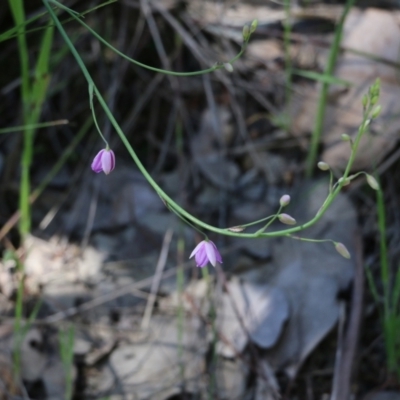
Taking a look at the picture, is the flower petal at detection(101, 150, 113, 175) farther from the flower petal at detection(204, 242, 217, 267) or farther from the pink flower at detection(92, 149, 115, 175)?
the flower petal at detection(204, 242, 217, 267)

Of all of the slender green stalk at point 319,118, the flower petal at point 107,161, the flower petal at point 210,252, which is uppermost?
the slender green stalk at point 319,118

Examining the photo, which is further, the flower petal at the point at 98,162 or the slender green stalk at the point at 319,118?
the slender green stalk at the point at 319,118

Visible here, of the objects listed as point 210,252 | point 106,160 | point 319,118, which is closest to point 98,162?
point 106,160

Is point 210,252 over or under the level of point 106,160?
under

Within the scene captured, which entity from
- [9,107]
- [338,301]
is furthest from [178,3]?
[338,301]

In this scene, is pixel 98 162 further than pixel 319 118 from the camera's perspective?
No

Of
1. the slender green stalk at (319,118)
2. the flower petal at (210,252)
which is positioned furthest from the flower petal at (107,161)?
the slender green stalk at (319,118)

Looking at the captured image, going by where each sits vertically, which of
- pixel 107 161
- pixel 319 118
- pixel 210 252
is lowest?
pixel 210 252

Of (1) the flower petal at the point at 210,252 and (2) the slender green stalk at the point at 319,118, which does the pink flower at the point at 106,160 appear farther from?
(2) the slender green stalk at the point at 319,118

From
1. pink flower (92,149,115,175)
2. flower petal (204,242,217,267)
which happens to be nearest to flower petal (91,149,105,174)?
pink flower (92,149,115,175)

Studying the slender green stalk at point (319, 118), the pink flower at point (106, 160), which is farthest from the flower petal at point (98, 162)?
the slender green stalk at point (319, 118)

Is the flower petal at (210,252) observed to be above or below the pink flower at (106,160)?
below

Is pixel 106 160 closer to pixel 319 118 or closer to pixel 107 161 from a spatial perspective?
pixel 107 161
